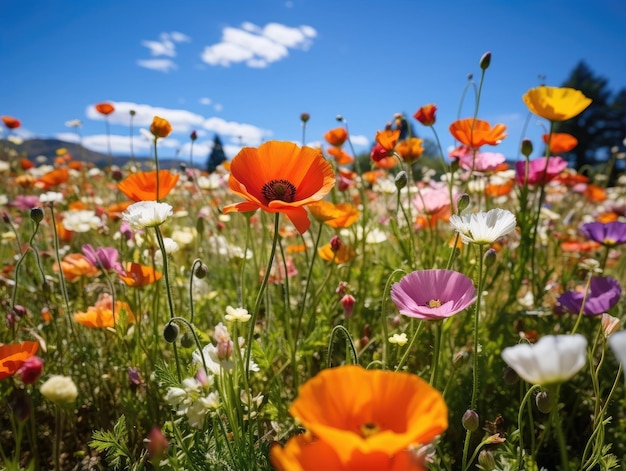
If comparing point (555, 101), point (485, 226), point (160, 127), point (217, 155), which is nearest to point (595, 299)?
point (555, 101)

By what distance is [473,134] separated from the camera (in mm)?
1631

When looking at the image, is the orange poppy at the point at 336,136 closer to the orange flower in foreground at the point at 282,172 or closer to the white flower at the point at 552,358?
the orange flower in foreground at the point at 282,172

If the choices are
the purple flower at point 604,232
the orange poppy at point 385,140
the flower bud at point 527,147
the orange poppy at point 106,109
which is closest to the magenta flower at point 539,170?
the flower bud at point 527,147

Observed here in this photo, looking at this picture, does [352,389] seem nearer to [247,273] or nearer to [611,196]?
[247,273]

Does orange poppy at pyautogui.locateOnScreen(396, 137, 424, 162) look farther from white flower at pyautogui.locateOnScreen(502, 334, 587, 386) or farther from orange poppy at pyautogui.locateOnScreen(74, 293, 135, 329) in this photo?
white flower at pyautogui.locateOnScreen(502, 334, 587, 386)

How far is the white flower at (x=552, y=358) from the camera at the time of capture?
0.53 meters

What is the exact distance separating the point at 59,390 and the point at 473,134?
1.45m

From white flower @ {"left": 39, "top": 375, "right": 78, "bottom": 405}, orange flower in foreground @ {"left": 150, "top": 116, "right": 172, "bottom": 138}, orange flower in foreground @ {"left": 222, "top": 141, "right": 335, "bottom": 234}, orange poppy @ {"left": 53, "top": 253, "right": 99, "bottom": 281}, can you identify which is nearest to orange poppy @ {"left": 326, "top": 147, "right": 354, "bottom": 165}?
orange flower in foreground @ {"left": 150, "top": 116, "right": 172, "bottom": 138}

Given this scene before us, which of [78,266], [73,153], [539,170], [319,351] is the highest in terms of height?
[73,153]

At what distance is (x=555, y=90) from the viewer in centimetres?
146

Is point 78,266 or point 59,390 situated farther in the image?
point 78,266

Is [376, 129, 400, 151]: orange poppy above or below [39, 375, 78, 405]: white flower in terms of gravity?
above

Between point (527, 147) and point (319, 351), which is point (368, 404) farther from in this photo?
point (527, 147)

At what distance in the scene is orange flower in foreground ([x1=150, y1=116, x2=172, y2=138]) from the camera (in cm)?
142
